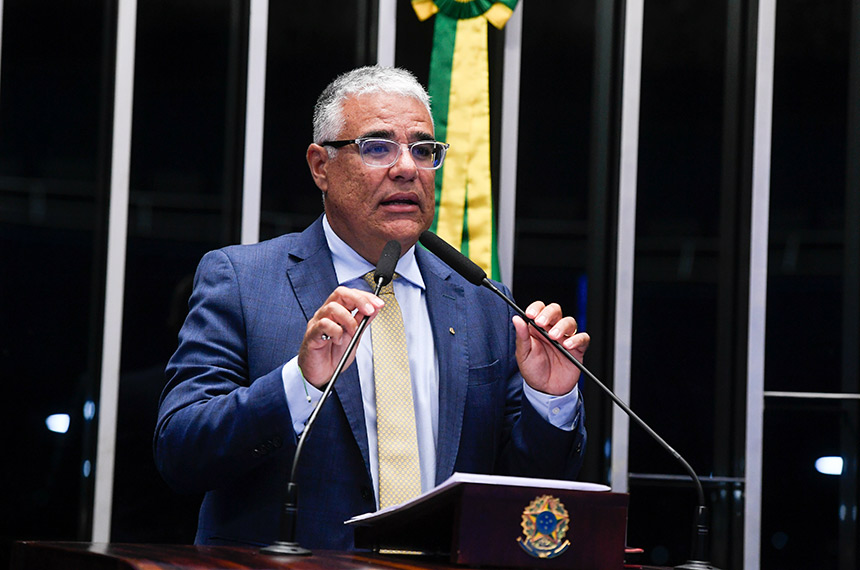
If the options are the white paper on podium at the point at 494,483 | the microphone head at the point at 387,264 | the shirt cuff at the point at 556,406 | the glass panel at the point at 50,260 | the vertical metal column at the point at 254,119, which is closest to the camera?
the white paper on podium at the point at 494,483

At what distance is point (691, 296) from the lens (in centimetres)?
308

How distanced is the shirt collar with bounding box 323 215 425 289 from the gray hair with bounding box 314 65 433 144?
0.60ft

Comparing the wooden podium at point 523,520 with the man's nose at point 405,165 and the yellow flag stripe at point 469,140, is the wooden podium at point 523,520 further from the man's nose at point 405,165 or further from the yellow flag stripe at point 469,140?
the yellow flag stripe at point 469,140

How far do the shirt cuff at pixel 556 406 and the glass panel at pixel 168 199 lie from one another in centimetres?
132

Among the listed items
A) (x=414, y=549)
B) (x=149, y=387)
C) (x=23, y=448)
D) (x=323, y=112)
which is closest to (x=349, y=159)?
(x=323, y=112)

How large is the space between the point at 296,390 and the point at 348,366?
0.77ft

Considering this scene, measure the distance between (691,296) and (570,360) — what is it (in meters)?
1.45

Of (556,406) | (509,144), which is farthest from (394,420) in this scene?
(509,144)

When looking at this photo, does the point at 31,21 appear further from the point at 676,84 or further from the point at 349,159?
the point at 676,84

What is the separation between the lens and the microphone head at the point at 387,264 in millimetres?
1616

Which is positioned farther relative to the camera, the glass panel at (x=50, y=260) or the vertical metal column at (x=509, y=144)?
the vertical metal column at (x=509, y=144)

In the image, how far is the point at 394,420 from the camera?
6.23ft

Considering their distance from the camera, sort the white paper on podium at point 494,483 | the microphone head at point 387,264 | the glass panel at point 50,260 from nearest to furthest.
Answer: the white paper on podium at point 494,483 < the microphone head at point 387,264 < the glass panel at point 50,260

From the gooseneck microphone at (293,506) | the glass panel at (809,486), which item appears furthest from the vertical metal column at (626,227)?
the gooseneck microphone at (293,506)
